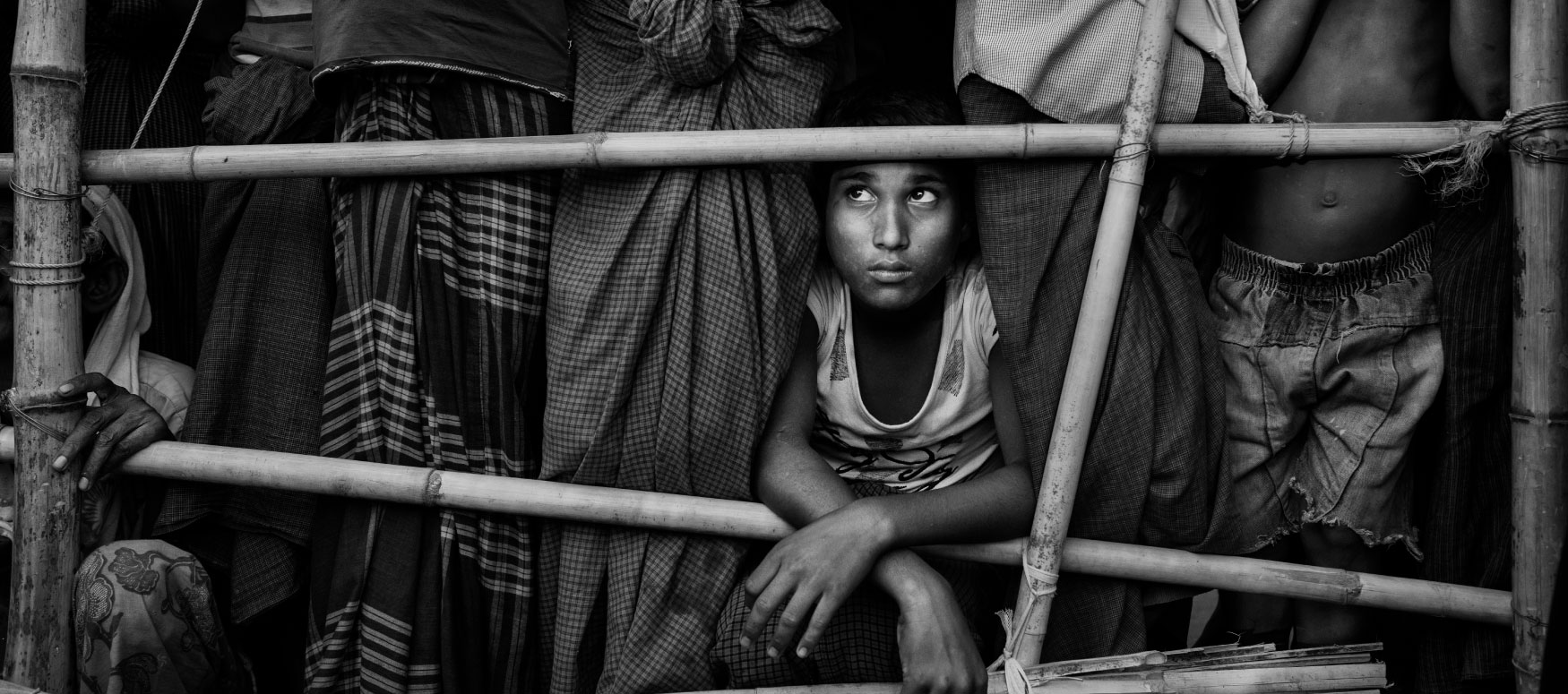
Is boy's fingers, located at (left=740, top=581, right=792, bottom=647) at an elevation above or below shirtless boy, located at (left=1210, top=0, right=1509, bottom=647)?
below

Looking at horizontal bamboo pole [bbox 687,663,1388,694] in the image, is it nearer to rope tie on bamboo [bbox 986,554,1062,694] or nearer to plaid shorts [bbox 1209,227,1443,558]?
rope tie on bamboo [bbox 986,554,1062,694]

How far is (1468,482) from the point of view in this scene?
2.05 m

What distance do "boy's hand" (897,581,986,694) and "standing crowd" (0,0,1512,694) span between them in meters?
0.07

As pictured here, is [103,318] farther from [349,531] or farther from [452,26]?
[452,26]

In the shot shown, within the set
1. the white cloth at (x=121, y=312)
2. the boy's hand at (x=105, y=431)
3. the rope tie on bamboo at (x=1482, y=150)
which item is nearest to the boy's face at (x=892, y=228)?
the rope tie on bamboo at (x=1482, y=150)

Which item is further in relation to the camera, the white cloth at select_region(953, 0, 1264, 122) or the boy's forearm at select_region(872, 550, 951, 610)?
the white cloth at select_region(953, 0, 1264, 122)


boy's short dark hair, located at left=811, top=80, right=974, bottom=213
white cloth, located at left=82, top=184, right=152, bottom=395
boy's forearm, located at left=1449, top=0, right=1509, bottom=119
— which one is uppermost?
boy's forearm, located at left=1449, top=0, right=1509, bottom=119

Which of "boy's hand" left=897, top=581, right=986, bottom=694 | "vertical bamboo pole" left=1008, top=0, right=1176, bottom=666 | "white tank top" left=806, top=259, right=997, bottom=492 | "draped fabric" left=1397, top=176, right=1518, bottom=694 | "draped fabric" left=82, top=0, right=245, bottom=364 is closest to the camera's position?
"boy's hand" left=897, top=581, right=986, bottom=694

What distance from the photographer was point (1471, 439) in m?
2.05

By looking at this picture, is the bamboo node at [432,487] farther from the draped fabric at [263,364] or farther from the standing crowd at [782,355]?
the draped fabric at [263,364]

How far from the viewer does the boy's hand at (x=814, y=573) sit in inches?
70.9

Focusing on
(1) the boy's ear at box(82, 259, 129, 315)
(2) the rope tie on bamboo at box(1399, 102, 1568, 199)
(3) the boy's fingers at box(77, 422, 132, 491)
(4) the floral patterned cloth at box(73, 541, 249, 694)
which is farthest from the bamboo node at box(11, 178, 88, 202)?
(2) the rope tie on bamboo at box(1399, 102, 1568, 199)

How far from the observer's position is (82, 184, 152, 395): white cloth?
2.25m

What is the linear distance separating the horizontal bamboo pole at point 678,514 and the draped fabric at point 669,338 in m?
0.06
